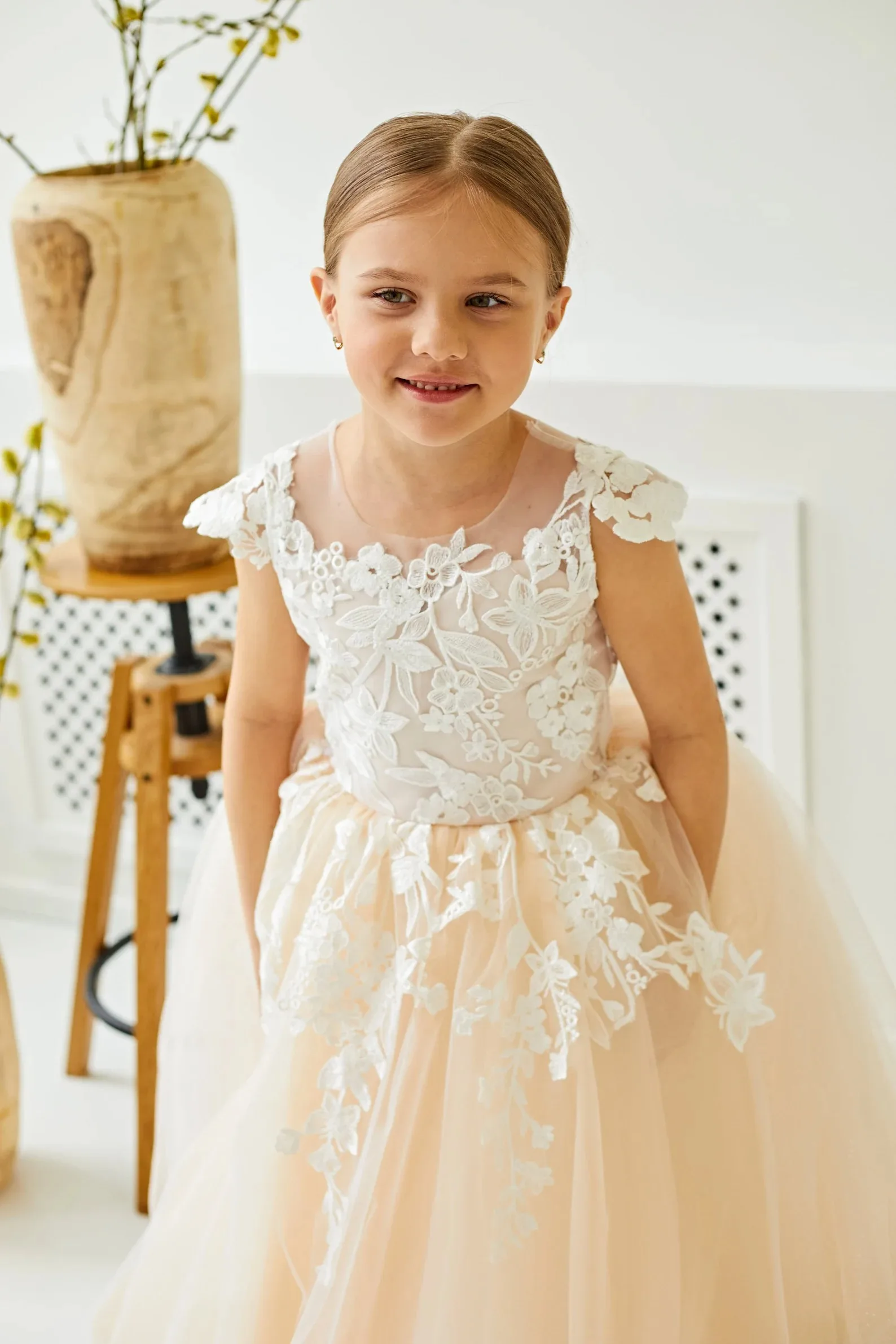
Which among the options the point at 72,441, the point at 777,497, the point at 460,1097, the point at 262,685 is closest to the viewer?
the point at 460,1097

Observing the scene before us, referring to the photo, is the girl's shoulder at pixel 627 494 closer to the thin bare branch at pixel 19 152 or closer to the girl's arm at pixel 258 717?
the girl's arm at pixel 258 717

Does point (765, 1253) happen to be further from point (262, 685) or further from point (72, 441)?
point (72, 441)

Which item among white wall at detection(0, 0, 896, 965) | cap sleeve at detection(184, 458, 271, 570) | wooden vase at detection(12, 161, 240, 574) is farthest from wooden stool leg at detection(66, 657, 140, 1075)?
cap sleeve at detection(184, 458, 271, 570)

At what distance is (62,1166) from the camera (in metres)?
1.71

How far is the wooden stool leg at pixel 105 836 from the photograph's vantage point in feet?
5.48

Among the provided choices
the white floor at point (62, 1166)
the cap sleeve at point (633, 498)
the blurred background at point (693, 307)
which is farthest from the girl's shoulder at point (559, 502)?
the white floor at point (62, 1166)

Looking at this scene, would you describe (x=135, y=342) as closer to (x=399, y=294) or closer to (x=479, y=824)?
(x=399, y=294)

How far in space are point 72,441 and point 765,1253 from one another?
0.99 meters

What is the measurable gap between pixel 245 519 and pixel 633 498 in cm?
31

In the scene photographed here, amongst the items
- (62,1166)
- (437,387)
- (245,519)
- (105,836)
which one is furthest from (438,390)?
(62,1166)

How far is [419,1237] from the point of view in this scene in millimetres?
1067

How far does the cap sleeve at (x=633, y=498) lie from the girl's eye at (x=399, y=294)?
151mm

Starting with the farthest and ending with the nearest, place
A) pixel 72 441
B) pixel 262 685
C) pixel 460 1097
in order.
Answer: pixel 72 441
pixel 262 685
pixel 460 1097

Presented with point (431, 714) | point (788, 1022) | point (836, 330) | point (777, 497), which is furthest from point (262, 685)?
point (836, 330)
